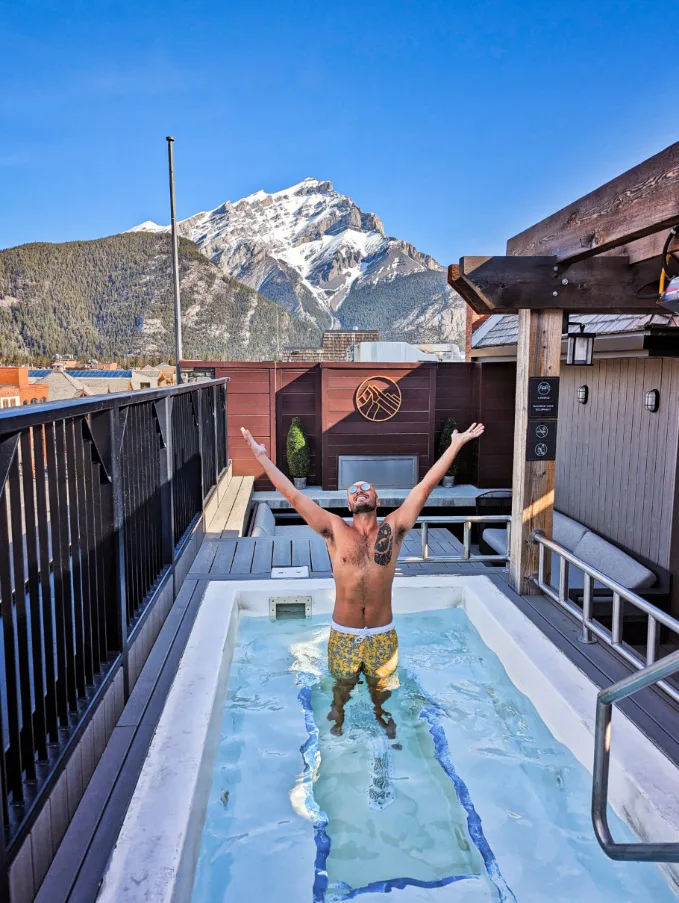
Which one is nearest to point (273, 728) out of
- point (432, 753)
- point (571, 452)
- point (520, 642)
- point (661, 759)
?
point (432, 753)

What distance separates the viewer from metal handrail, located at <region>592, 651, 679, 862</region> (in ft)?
5.87

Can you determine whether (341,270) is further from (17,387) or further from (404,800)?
(404,800)

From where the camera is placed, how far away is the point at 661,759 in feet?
9.55

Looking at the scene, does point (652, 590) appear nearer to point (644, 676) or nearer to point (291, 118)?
point (644, 676)

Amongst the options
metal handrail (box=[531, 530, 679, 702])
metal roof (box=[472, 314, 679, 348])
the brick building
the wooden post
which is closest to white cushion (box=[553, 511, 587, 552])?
metal roof (box=[472, 314, 679, 348])

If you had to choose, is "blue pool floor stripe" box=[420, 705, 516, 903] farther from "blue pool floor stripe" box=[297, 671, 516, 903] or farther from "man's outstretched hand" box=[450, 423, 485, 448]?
"man's outstretched hand" box=[450, 423, 485, 448]

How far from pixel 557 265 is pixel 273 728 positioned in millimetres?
3528

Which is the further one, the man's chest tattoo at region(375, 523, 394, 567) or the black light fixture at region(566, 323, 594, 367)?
the black light fixture at region(566, 323, 594, 367)

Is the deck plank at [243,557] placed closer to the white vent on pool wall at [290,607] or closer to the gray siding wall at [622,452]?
the white vent on pool wall at [290,607]

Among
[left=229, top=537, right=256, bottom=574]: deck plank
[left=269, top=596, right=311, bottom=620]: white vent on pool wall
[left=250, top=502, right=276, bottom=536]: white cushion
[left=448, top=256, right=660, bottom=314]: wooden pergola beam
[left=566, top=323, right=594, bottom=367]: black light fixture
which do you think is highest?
[left=448, top=256, right=660, bottom=314]: wooden pergola beam

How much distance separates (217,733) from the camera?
3.59 metres

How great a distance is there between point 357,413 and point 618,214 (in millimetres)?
8632

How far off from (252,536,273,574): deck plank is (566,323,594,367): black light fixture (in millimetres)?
3085

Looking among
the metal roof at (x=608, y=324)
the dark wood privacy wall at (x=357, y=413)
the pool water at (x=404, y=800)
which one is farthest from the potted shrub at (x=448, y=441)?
the pool water at (x=404, y=800)
